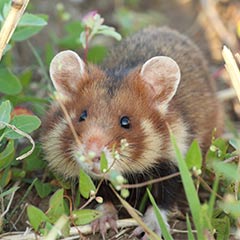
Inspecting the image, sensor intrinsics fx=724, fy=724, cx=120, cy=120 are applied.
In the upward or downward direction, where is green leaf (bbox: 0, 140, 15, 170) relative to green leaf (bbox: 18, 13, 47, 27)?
downward

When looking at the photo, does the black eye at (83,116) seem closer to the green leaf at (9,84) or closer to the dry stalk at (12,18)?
the dry stalk at (12,18)

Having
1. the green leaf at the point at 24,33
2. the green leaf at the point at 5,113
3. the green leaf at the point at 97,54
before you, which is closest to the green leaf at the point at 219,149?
the green leaf at the point at 5,113

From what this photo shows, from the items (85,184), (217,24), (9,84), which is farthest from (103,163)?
(217,24)

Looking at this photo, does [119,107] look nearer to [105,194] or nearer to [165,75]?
[165,75]

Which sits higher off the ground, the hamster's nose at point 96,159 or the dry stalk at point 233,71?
the dry stalk at point 233,71

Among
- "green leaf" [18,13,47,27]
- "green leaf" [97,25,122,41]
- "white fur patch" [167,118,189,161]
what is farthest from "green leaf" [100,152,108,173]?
"green leaf" [18,13,47,27]

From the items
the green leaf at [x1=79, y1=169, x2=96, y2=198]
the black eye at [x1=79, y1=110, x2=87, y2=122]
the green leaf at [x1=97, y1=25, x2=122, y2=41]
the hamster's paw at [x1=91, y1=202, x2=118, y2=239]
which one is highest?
the green leaf at [x1=97, y1=25, x2=122, y2=41]

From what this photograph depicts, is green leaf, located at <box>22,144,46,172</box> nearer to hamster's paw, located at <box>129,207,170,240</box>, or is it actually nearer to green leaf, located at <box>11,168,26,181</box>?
green leaf, located at <box>11,168,26,181</box>
